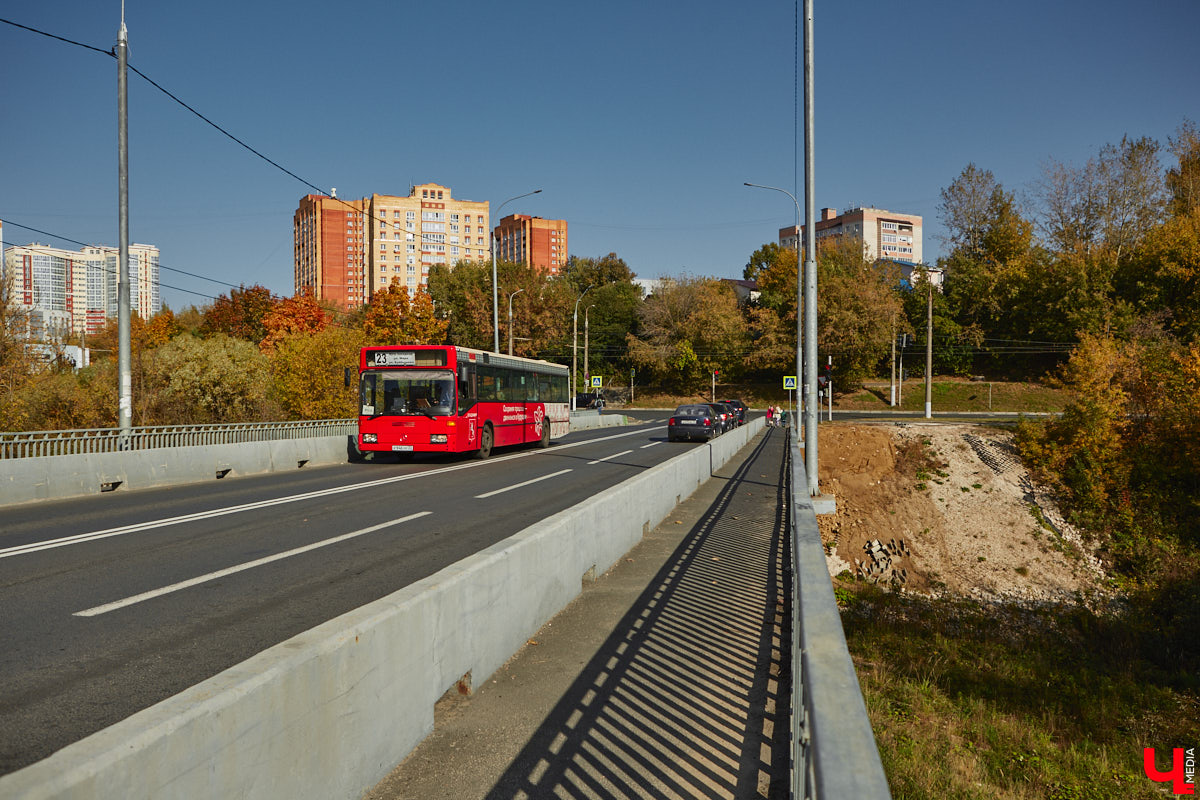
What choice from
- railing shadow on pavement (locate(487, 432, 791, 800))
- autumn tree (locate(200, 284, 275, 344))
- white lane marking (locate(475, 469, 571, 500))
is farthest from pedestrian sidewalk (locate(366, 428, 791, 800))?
autumn tree (locate(200, 284, 275, 344))

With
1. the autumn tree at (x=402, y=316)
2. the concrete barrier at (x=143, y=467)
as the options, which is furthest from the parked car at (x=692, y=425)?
the autumn tree at (x=402, y=316)

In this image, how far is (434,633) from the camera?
184 inches

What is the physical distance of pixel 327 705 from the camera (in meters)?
3.55

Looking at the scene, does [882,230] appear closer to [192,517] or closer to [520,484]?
[520,484]

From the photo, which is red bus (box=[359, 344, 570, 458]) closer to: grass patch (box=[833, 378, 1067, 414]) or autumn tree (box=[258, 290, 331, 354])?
grass patch (box=[833, 378, 1067, 414])

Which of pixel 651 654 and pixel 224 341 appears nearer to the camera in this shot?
pixel 651 654

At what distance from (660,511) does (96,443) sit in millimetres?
11967

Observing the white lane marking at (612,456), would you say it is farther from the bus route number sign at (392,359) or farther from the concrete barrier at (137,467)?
the concrete barrier at (137,467)

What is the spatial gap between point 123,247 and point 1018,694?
745 inches

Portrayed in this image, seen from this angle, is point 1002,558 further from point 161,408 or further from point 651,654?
point 161,408

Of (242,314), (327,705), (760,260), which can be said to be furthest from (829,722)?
(760,260)

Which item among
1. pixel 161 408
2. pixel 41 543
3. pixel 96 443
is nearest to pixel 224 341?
pixel 161 408

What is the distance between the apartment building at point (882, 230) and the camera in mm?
124125

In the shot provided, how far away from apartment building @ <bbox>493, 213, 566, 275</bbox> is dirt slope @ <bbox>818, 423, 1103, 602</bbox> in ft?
419
